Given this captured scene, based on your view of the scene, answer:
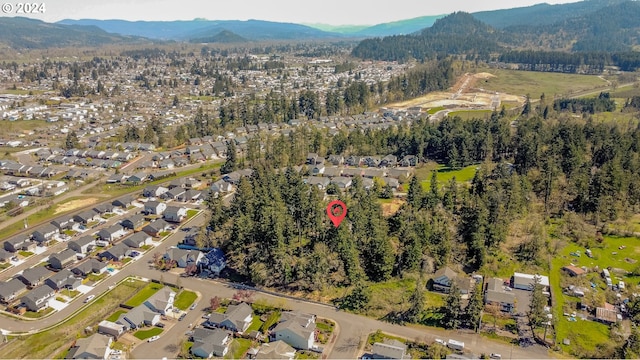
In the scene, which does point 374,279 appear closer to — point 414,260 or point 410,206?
point 414,260

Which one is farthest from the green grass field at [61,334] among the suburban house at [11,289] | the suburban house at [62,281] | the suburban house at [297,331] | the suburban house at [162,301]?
the suburban house at [297,331]

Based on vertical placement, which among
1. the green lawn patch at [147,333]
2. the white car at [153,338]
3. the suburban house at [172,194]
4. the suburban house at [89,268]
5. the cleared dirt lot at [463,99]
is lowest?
the green lawn patch at [147,333]

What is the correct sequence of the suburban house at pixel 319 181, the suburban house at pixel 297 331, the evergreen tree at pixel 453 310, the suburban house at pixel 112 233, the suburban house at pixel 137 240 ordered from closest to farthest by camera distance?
the suburban house at pixel 297 331
the evergreen tree at pixel 453 310
the suburban house at pixel 137 240
the suburban house at pixel 112 233
the suburban house at pixel 319 181

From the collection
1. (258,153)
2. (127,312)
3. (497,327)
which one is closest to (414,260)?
(497,327)

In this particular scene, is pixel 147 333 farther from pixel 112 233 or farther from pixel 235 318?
pixel 112 233

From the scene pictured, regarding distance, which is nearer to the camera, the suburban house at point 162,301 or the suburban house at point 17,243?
the suburban house at point 162,301

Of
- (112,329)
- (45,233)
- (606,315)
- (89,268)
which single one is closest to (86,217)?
(45,233)

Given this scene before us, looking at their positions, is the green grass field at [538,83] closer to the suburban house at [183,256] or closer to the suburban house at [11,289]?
the suburban house at [183,256]
